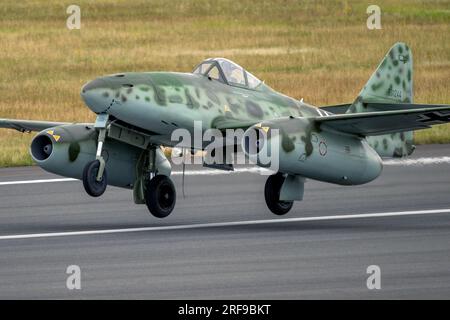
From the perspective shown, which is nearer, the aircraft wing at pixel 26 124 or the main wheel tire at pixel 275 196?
the main wheel tire at pixel 275 196

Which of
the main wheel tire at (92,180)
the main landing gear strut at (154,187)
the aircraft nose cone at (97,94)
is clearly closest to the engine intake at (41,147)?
the main landing gear strut at (154,187)

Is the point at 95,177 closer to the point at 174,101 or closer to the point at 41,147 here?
the point at 174,101

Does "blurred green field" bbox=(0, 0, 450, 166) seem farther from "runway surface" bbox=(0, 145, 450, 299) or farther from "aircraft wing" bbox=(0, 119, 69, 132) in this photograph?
"aircraft wing" bbox=(0, 119, 69, 132)

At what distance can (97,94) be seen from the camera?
66.3 feet

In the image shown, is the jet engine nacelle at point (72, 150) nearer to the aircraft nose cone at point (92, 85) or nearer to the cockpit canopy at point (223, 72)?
the cockpit canopy at point (223, 72)

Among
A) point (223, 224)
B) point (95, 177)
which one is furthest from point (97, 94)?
point (223, 224)

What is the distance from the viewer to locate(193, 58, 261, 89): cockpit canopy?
2222 centimetres

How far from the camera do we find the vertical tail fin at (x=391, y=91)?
77.8ft

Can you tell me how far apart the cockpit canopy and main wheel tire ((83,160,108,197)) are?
8.27ft

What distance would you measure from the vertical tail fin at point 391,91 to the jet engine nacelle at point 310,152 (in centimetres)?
92

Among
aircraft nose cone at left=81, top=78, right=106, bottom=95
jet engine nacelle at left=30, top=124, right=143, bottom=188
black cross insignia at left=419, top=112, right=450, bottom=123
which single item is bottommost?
jet engine nacelle at left=30, top=124, right=143, bottom=188

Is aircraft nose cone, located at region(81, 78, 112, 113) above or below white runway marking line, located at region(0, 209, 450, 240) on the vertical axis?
above

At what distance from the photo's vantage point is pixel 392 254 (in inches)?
758

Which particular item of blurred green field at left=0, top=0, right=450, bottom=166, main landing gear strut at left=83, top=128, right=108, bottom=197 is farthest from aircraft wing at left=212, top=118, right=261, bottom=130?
blurred green field at left=0, top=0, right=450, bottom=166
